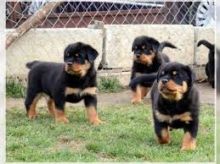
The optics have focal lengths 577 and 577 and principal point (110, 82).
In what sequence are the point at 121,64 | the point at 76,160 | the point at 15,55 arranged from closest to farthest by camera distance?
the point at 76,160
the point at 15,55
the point at 121,64

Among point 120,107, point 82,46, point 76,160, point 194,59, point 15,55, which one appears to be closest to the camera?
point 76,160

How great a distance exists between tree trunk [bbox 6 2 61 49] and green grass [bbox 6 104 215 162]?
827mm

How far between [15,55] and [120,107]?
1193 millimetres

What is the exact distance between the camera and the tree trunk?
4.78m

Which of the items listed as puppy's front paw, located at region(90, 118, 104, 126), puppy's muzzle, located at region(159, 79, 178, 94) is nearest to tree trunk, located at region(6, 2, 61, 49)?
puppy's front paw, located at region(90, 118, 104, 126)

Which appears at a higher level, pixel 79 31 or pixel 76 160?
pixel 79 31

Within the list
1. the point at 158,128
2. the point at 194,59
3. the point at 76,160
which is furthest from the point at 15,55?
the point at 76,160

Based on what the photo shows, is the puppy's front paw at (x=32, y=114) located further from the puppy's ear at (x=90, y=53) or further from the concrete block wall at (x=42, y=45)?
the concrete block wall at (x=42, y=45)

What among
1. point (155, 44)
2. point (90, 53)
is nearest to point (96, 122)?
point (90, 53)

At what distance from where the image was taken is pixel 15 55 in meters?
5.03

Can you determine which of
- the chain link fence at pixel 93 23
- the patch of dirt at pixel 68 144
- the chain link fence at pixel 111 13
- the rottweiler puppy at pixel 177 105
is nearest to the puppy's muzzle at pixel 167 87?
the rottweiler puppy at pixel 177 105

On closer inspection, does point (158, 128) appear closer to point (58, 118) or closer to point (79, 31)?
point (58, 118)

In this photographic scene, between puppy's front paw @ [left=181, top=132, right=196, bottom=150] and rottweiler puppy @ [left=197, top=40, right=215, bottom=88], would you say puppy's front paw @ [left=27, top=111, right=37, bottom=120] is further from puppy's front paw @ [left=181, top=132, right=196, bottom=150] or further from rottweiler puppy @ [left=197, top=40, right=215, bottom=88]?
rottweiler puppy @ [left=197, top=40, right=215, bottom=88]

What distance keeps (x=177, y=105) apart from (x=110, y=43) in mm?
2426
